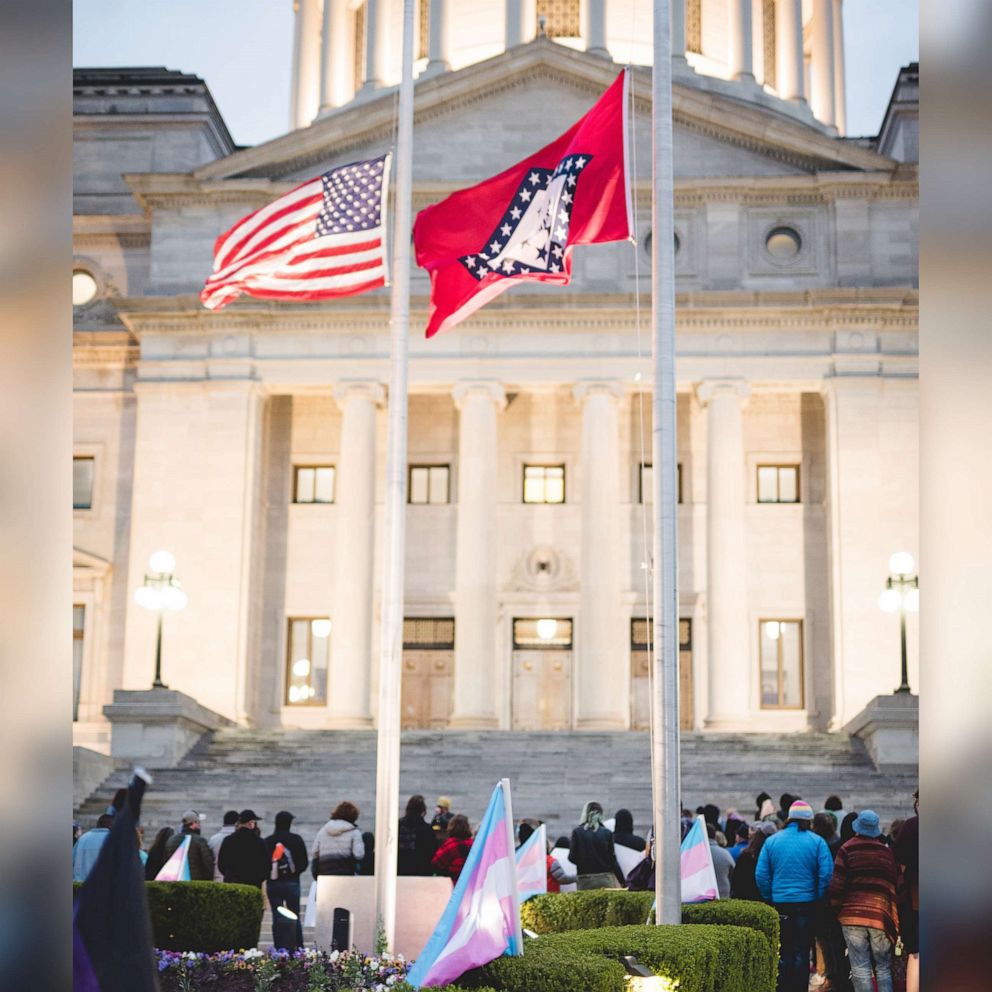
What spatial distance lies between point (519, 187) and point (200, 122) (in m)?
34.2

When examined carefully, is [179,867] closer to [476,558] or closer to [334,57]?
[476,558]

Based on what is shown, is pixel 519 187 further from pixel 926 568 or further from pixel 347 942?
pixel 926 568

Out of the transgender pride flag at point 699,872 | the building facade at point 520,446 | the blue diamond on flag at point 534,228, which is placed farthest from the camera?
the building facade at point 520,446

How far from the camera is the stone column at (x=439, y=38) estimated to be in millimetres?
54500

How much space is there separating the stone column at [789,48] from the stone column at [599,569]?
19950 millimetres

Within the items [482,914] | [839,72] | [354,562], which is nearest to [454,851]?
[482,914]

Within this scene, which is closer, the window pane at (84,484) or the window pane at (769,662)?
the window pane at (769,662)

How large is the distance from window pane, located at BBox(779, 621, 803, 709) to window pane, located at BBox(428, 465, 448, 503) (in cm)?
952

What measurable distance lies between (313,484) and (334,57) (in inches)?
825

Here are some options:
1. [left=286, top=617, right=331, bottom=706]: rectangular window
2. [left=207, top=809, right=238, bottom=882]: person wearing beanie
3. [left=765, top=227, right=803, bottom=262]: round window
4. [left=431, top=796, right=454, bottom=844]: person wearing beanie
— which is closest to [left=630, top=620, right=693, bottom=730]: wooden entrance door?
[left=286, top=617, right=331, bottom=706]: rectangular window

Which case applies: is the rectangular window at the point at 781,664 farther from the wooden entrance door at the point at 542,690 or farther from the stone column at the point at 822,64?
the stone column at the point at 822,64

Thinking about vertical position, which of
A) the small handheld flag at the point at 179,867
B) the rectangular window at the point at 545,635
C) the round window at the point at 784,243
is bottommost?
the small handheld flag at the point at 179,867

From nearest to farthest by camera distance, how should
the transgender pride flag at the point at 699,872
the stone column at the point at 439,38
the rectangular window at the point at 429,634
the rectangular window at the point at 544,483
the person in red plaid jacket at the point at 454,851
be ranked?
1. the transgender pride flag at the point at 699,872
2. the person in red plaid jacket at the point at 454,851
3. the rectangular window at the point at 429,634
4. the rectangular window at the point at 544,483
5. the stone column at the point at 439,38

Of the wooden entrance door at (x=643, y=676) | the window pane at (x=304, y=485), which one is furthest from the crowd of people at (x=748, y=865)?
the window pane at (x=304, y=485)
